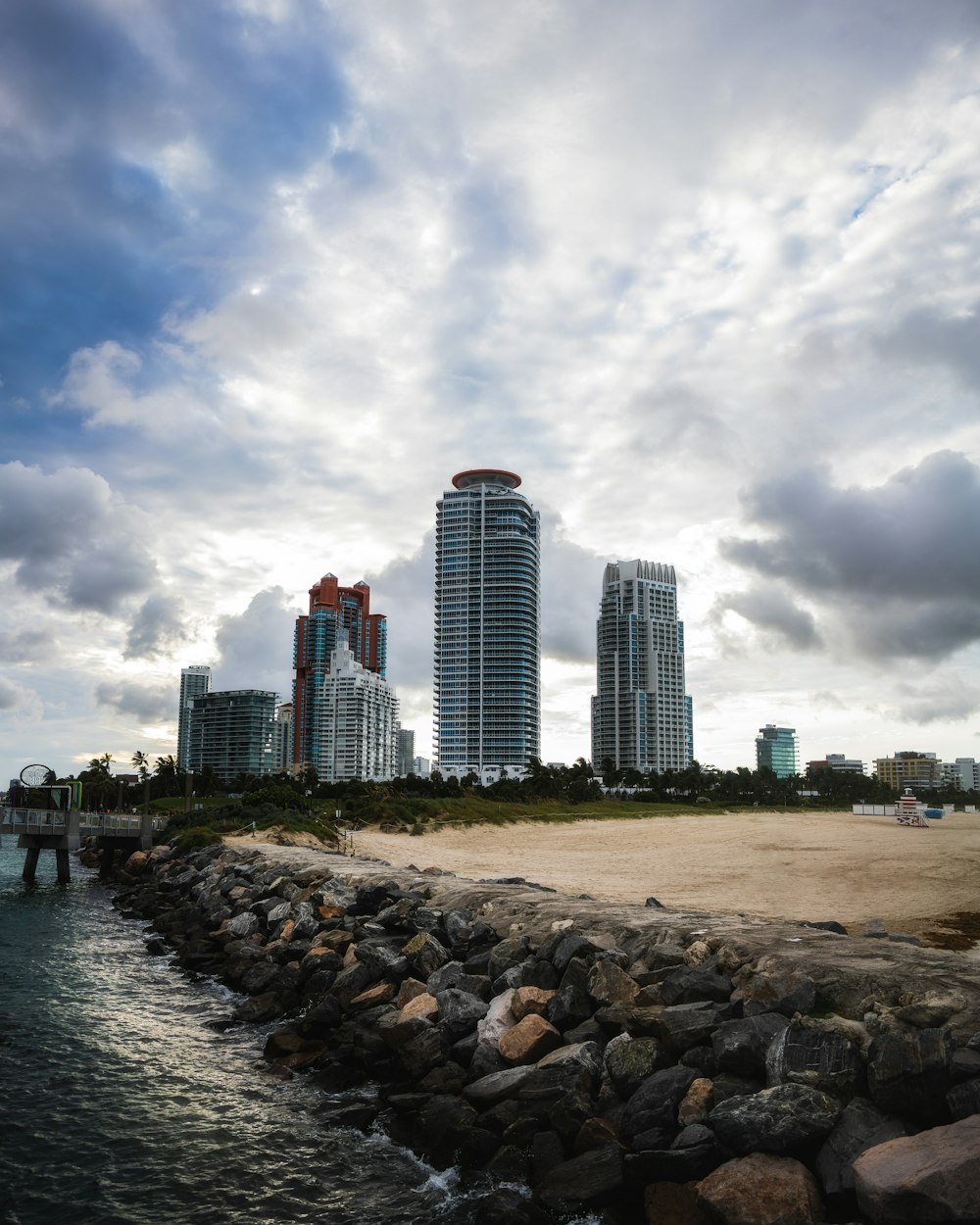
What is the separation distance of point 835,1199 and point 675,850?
45305 mm

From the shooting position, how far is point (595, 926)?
15.7 m

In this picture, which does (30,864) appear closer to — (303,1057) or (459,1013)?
(303,1057)

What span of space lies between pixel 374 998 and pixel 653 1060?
23.9ft

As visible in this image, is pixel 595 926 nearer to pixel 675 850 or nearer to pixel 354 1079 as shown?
pixel 354 1079

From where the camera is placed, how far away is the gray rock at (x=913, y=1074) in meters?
8.47

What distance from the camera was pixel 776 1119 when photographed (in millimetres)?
8734

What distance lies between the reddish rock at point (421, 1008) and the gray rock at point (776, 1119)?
22.1 feet

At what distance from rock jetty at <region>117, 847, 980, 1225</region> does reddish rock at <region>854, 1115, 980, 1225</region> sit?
0.06ft

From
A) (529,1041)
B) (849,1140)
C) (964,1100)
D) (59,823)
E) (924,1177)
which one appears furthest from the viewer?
(59,823)

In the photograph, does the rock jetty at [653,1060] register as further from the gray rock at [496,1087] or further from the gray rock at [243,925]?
the gray rock at [243,925]

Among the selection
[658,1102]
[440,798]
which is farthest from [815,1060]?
[440,798]

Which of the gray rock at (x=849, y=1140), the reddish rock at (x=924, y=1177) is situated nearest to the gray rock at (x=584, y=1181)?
the gray rock at (x=849, y=1140)

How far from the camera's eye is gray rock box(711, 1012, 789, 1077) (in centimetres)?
995

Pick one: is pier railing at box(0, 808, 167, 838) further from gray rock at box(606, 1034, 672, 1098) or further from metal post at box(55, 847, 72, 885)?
gray rock at box(606, 1034, 672, 1098)
